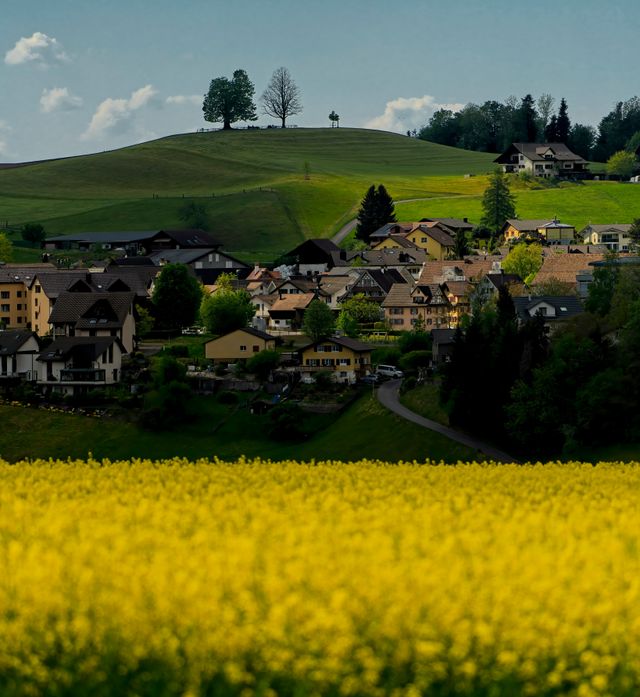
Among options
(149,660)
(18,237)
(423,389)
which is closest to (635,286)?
(423,389)

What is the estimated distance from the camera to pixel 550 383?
226ft

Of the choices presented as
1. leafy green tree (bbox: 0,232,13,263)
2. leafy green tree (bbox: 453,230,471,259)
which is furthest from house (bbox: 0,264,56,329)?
leafy green tree (bbox: 453,230,471,259)

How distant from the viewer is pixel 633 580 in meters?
20.3

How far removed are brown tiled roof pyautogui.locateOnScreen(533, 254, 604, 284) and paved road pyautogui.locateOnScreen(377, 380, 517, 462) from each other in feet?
130

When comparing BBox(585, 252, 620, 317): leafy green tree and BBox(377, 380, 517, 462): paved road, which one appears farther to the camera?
BBox(585, 252, 620, 317): leafy green tree

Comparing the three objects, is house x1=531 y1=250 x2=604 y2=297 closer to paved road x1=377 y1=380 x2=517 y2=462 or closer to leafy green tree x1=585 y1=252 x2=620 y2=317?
leafy green tree x1=585 y1=252 x2=620 y2=317

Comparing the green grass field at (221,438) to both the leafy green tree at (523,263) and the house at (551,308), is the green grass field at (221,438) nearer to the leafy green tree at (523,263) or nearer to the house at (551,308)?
the house at (551,308)

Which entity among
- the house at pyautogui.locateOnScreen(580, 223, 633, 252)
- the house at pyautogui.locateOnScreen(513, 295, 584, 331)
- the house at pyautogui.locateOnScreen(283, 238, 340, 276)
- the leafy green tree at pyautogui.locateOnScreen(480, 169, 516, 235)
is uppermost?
the leafy green tree at pyautogui.locateOnScreen(480, 169, 516, 235)

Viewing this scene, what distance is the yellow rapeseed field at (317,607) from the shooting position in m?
18.4

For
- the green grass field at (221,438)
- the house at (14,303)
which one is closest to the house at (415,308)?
the house at (14,303)

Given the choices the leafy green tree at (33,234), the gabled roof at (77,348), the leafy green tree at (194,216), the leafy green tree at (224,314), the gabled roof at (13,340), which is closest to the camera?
the gabled roof at (77,348)

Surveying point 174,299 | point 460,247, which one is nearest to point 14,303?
point 174,299

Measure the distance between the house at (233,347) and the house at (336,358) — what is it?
4000mm

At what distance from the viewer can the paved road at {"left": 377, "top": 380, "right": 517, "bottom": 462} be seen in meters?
66.8
